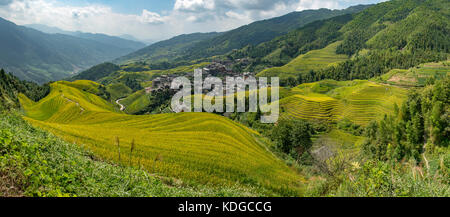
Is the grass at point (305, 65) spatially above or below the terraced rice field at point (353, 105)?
above

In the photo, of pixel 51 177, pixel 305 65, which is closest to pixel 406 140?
pixel 51 177

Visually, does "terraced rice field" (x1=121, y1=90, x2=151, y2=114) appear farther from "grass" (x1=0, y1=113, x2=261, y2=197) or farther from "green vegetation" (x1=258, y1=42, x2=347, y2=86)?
"grass" (x1=0, y1=113, x2=261, y2=197)

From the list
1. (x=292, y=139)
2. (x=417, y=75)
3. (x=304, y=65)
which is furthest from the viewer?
(x=304, y=65)

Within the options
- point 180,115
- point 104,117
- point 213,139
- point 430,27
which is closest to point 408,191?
point 213,139

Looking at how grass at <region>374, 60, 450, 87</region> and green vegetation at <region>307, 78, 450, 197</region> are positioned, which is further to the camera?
grass at <region>374, 60, 450, 87</region>

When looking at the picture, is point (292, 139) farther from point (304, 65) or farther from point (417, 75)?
point (304, 65)

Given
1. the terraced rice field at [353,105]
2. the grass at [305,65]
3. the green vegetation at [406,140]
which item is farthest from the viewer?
the grass at [305,65]

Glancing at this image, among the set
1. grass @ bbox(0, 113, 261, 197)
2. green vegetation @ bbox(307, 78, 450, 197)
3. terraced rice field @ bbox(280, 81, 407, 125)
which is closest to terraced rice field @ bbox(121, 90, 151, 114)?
terraced rice field @ bbox(280, 81, 407, 125)

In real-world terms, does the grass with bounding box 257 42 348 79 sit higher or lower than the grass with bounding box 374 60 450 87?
higher

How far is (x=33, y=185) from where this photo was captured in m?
4.27

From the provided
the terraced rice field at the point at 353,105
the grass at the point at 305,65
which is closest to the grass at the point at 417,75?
the terraced rice field at the point at 353,105

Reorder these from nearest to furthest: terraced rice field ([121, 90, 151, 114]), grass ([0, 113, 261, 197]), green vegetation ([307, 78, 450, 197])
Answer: grass ([0, 113, 261, 197]) → green vegetation ([307, 78, 450, 197]) → terraced rice field ([121, 90, 151, 114])

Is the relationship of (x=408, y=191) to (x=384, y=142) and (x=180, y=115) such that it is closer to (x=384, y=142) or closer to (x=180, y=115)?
(x=180, y=115)

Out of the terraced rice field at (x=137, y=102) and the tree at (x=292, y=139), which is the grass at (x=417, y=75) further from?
the terraced rice field at (x=137, y=102)
